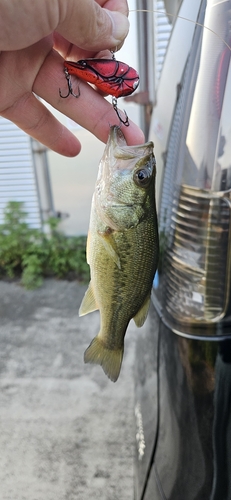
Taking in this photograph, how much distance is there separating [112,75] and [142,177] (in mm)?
344

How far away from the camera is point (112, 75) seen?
56.1 inches

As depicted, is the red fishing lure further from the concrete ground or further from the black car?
the concrete ground

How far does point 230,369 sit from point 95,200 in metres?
0.76

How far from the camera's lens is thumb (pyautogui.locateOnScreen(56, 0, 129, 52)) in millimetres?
1379

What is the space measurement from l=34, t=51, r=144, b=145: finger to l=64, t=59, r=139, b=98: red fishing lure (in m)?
0.24

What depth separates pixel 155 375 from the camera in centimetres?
187

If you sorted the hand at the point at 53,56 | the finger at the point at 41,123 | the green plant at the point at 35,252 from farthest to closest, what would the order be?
the green plant at the point at 35,252 → the finger at the point at 41,123 → the hand at the point at 53,56

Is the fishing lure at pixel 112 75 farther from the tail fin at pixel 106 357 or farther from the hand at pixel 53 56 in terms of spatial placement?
the tail fin at pixel 106 357

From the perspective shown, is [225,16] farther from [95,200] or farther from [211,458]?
[211,458]

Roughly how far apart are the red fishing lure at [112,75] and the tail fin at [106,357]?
87cm

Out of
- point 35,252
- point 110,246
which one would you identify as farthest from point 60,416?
point 35,252

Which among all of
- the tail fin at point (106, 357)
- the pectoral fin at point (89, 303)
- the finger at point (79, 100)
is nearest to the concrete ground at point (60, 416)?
the tail fin at point (106, 357)

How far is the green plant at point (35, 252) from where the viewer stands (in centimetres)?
525

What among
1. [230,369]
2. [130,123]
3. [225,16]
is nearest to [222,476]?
[230,369]
